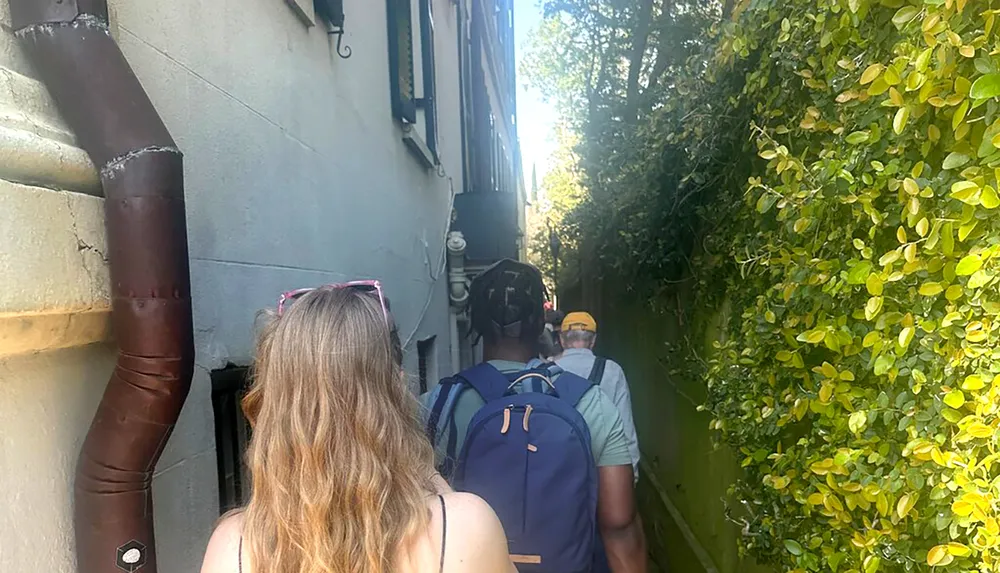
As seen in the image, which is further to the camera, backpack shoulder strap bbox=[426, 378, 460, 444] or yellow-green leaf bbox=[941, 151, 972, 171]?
backpack shoulder strap bbox=[426, 378, 460, 444]

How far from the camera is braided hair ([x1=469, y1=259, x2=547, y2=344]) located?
7.89ft

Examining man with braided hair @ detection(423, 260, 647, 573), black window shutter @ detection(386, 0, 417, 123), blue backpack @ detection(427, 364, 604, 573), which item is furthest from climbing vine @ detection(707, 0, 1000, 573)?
black window shutter @ detection(386, 0, 417, 123)

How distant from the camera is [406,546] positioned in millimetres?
1283

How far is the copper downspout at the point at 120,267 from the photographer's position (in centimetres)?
138

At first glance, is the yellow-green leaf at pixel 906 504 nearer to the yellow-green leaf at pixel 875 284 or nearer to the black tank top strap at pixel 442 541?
the yellow-green leaf at pixel 875 284

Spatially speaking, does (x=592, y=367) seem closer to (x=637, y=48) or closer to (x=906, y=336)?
(x=906, y=336)

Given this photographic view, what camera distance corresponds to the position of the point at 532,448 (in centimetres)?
206

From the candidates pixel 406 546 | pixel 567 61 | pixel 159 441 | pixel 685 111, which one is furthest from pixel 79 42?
pixel 567 61

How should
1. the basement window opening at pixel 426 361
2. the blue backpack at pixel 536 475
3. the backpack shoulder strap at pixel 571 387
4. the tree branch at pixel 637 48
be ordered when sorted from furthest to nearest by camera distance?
the tree branch at pixel 637 48 < the basement window opening at pixel 426 361 < the backpack shoulder strap at pixel 571 387 < the blue backpack at pixel 536 475

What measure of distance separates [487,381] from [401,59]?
367 centimetres

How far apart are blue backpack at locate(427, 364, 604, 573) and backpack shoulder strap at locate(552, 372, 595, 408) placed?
0.24 ft

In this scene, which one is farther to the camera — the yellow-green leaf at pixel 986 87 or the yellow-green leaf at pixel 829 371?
the yellow-green leaf at pixel 829 371

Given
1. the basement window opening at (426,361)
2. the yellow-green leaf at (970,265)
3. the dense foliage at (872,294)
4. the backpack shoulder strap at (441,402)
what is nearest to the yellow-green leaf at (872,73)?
the dense foliage at (872,294)

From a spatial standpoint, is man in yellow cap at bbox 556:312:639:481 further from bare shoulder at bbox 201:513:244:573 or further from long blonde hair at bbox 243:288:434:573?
bare shoulder at bbox 201:513:244:573
